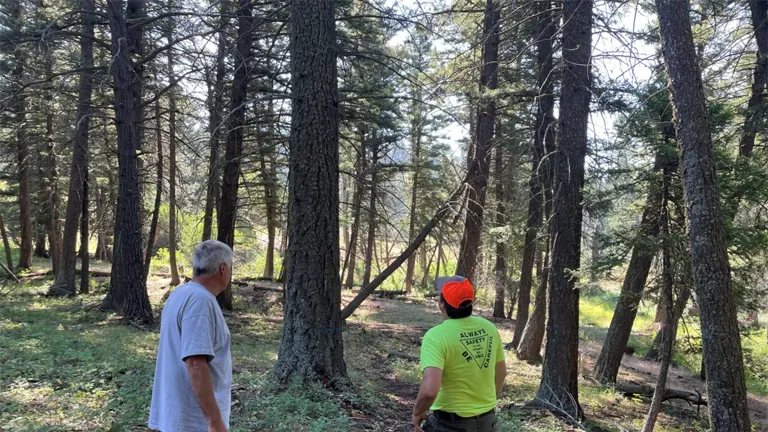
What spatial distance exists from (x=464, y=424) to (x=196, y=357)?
1723 mm

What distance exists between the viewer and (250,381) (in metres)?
5.80

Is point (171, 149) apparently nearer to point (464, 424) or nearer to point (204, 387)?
point (204, 387)

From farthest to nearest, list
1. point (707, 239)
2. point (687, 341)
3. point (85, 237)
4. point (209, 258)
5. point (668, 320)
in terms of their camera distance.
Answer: point (85, 237) < point (687, 341) < point (668, 320) < point (707, 239) < point (209, 258)

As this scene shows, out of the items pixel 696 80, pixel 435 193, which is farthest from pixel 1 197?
pixel 696 80

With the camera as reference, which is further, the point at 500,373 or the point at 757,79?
the point at 757,79

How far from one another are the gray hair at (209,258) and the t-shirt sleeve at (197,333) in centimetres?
23

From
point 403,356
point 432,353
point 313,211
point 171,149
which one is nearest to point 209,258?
point 432,353

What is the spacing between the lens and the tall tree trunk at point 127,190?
33.2ft

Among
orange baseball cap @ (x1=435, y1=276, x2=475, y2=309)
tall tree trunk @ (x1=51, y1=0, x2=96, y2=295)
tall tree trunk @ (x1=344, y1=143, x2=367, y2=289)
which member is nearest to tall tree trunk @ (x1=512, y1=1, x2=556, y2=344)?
tall tree trunk @ (x1=344, y1=143, x2=367, y2=289)

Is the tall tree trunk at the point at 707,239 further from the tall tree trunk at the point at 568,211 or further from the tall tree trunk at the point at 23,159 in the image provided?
the tall tree trunk at the point at 23,159

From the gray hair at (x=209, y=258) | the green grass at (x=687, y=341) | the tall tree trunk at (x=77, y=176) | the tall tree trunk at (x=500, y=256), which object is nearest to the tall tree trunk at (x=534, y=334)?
the green grass at (x=687, y=341)

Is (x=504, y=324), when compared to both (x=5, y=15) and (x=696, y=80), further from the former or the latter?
(x=5, y=15)

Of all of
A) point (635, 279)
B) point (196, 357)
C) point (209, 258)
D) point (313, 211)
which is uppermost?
point (313, 211)

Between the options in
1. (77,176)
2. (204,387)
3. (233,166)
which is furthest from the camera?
(77,176)
